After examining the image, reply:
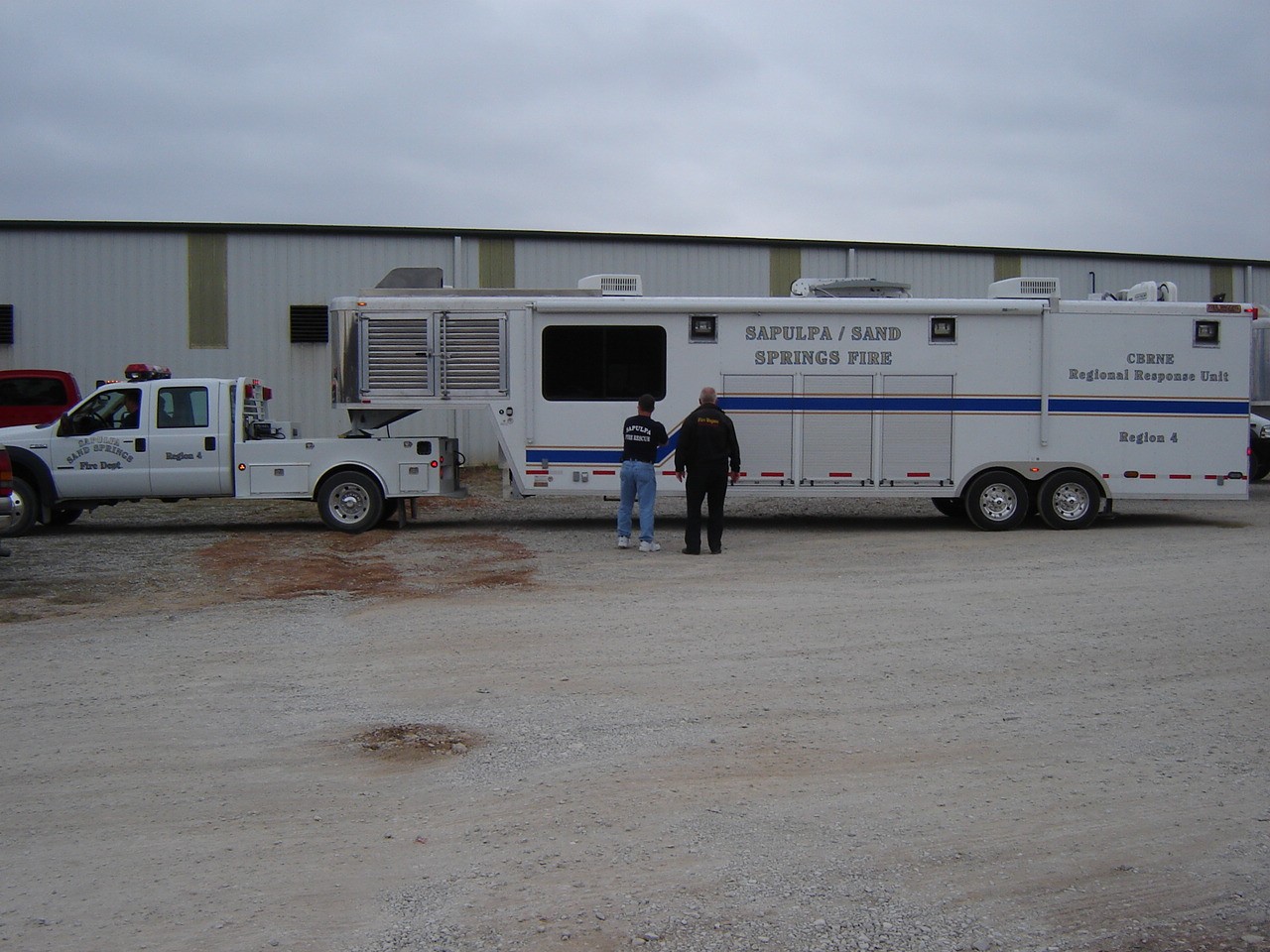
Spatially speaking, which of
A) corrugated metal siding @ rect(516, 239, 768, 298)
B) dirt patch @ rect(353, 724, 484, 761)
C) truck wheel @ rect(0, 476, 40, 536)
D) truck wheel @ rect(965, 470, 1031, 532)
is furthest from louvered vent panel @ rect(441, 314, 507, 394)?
corrugated metal siding @ rect(516, 239, 768, 298)

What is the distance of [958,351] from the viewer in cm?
1555

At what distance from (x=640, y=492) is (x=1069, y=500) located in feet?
19.2

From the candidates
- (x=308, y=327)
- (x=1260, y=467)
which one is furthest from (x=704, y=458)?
(x=308, y=327)

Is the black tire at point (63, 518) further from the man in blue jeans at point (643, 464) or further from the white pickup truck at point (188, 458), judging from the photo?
the man in blue jeans at point (643, 464)

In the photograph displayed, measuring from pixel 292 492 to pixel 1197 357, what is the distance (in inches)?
466

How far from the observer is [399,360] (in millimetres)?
15461

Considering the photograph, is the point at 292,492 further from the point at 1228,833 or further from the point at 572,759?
the point at 1228,833

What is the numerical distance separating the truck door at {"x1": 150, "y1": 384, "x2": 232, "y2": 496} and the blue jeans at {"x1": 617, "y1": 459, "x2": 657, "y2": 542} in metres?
5.29

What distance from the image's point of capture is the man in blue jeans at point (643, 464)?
541 inches

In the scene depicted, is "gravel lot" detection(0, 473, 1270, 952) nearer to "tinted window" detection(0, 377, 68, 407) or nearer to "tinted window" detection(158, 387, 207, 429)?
"tinted window" detection(158, 387, 207, 429)

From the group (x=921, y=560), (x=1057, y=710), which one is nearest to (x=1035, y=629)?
(x=1057, y=710)

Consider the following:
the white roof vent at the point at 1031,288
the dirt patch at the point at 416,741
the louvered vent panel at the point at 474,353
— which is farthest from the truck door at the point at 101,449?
the white roof vent at the point at 1031,288

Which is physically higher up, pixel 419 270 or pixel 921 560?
pixel 419 270

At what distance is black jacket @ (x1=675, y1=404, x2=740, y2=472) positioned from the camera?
1336 cm
